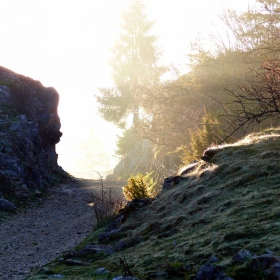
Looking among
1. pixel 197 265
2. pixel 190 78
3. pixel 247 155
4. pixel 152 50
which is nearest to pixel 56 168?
pixel 190 78

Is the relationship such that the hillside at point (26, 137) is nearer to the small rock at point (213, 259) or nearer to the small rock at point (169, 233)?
the small rock at point (169, 233)

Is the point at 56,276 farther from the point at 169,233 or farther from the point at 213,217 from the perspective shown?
the point at 213,217

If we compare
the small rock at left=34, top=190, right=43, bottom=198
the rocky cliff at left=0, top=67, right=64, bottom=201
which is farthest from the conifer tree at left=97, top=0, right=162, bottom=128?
the small rock at left=34, top=190, right=43, bottom=198

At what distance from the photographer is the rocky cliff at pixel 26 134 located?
49.9 feet

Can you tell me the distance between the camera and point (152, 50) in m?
38.2

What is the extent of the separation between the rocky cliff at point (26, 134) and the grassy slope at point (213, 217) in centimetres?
722

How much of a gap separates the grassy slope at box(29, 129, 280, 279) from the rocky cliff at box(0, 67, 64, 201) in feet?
23.7

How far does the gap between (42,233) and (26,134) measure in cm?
830

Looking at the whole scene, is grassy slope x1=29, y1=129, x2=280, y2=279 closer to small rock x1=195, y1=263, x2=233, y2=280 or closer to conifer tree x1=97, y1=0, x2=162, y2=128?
small rock x1=195, y1=263, x2=233, y2=280

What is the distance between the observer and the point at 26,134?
58.6 ft

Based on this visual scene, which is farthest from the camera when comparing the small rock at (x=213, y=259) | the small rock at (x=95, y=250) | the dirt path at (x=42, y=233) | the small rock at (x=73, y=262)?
the dirt path at (x=42, y=233)

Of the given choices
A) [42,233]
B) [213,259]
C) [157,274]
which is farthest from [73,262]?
[42,233]

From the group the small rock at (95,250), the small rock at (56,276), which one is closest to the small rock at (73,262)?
the small rock at (95,250)

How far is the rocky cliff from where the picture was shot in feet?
49.9
